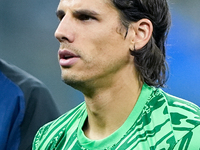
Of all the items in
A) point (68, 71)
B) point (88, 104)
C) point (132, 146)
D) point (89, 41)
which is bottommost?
point (132, 146)

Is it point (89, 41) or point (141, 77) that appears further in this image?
point (141, 77)

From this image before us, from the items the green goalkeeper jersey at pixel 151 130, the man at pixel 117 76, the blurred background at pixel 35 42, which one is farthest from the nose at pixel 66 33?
the blurred background at pixel 35 42

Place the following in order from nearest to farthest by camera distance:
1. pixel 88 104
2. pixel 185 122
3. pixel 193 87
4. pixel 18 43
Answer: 1. pixel 185 122
2. pixel 88 104
3. pixel 193 87
4. pixel 18 43

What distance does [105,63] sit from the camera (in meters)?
1.62

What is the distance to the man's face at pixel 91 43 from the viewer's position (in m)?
1.60

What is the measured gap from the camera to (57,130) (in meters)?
1.85

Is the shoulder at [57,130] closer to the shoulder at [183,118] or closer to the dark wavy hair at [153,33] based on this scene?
the dark wavy hair at [153,33]

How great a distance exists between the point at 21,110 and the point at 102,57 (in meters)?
0.65

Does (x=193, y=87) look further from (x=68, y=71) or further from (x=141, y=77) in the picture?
(x=68, y=71)

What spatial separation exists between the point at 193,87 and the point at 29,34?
6.21 ft

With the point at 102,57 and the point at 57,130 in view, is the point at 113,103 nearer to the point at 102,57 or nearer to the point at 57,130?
the point at 102,57

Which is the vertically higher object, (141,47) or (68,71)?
(141,47)

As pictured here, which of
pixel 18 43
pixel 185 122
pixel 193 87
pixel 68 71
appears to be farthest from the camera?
pixel 18 43

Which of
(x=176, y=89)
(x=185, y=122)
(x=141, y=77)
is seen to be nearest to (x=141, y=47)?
(x=141, y=77)
